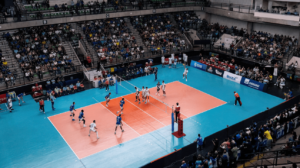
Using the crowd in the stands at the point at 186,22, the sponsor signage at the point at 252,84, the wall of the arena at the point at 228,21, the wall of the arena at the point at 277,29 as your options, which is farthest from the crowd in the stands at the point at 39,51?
the wall of the arena at the point at 277,29

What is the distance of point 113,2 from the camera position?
142 ft

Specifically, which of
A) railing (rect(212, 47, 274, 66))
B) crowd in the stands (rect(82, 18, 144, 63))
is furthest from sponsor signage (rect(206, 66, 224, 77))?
crowd in the stands (rect(82, 18, 144, 63))

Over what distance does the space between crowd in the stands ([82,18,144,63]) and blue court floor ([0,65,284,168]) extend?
8344 mm

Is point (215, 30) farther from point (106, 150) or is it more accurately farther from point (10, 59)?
point (106, 150)

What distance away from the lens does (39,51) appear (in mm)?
35281

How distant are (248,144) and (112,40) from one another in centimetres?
2860

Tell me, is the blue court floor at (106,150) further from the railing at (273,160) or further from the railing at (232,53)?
the railing at (232,53)

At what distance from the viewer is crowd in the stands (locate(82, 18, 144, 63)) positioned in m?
39.0

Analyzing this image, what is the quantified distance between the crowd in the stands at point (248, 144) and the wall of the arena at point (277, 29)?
2002 centimetres

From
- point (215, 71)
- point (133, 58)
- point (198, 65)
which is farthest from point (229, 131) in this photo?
point (133, 58)

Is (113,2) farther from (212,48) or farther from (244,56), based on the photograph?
(244,56)

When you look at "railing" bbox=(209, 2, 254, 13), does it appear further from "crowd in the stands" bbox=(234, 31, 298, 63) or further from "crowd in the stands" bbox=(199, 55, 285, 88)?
"crowd in the stands" bbox=(199, 55, 285, 88)

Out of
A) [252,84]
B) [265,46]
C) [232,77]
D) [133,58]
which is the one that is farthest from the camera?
[133,58]

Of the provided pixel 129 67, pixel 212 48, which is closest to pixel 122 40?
pixel 129 67
